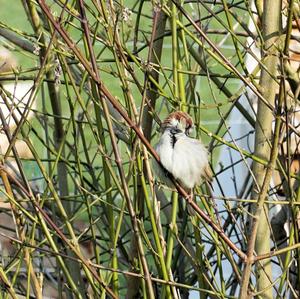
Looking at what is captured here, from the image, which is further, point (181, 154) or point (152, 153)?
point (181, 154)

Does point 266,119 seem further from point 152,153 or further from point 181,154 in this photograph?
point 152,153

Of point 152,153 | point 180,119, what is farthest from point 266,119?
point 152,153

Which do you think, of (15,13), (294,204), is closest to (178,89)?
(294,204)

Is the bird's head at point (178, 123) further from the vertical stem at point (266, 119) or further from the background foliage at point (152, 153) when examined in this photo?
the vertical stem at point (266, 119)

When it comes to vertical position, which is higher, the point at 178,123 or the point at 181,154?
the point at 178,123

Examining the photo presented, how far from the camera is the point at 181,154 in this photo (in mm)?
2871

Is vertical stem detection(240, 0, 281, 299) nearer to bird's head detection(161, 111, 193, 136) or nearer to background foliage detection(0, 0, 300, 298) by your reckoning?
background foliage detection(0, 0, 300, 298)

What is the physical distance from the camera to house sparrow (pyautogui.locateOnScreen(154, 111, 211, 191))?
9.16ft

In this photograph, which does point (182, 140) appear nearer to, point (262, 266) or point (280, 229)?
point (262, 266)

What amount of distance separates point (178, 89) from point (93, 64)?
76 centimetres

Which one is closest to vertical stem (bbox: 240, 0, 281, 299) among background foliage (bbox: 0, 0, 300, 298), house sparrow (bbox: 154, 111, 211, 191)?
background foliage (bbox: 0, 0, 300, 298)

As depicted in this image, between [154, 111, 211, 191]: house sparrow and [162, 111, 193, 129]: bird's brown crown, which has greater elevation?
[162, 111, 193, 129]: bird's brown crown

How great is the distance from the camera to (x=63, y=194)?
11.8 feet

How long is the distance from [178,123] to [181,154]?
0.13 m
